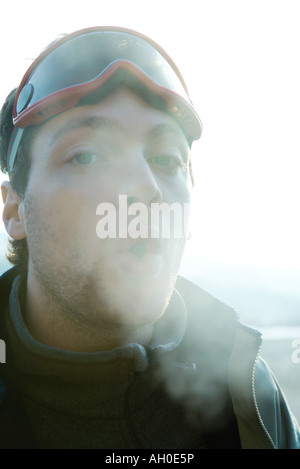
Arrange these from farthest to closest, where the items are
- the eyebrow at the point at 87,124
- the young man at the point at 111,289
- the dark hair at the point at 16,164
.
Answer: the dark hair at the point at 16,164, the eyebrow at the point at 87,124, the young man at the point at 111,289

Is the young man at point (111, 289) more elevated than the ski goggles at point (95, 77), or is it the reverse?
the ski goggles at point (95, 77)

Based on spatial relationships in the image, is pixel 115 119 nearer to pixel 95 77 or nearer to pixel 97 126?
pixel 97 126

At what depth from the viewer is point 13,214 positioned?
6.63 feet

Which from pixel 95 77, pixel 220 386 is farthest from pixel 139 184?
pixel 220 386

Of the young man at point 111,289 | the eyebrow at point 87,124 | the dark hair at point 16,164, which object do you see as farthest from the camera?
the dark hair at point 16,164

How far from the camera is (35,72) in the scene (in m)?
1.96

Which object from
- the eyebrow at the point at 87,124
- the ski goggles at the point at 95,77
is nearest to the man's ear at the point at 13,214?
the ski goggles at the point at 95,77

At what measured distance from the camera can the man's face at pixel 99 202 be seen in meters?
1.55

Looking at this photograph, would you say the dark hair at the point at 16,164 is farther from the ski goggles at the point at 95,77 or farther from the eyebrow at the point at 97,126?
the eyebrow at the point at 97,126

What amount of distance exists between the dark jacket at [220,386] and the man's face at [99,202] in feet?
1.12

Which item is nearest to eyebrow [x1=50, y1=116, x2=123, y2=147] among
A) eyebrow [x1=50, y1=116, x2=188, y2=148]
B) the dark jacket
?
eyebrow [x1=50, y1=116, x2=188, y2=148]

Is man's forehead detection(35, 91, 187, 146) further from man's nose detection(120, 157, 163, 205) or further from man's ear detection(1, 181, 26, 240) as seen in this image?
man's ear detection(1, 181, 26, 240)
